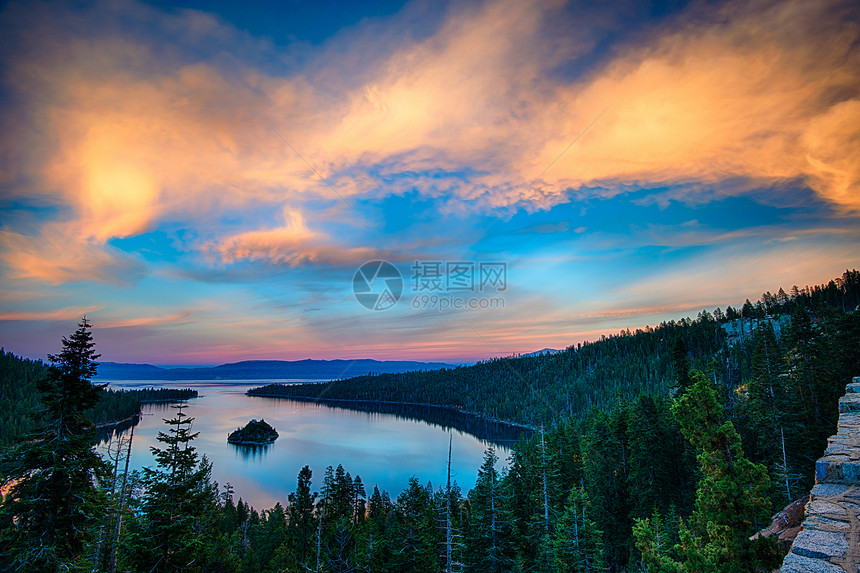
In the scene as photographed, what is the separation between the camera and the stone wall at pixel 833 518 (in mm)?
4957

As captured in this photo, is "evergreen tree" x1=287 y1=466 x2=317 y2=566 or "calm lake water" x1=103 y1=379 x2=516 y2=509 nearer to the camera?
"evergreen tree" x1=287 y1=466 x2=317 y2=566

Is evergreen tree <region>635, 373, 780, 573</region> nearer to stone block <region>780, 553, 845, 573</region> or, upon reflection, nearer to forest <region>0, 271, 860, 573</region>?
forest <region>0, 271, 860, 573</region>

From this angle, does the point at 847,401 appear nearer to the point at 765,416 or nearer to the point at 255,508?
the point at 765,416

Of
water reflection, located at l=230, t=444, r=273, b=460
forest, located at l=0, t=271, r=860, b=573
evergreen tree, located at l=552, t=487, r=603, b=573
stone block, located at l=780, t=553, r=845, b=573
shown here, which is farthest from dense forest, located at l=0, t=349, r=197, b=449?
stone block, located at l=780, t=553, r=845, b=573

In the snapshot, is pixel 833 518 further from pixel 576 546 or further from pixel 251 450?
pixel 251 450

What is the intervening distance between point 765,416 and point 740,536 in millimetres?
29539

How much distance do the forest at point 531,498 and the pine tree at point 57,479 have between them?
0.05m

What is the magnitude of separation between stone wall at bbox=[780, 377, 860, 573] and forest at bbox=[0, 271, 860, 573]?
5.68 meters

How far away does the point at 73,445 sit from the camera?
14.3 m

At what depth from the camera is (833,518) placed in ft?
19.9

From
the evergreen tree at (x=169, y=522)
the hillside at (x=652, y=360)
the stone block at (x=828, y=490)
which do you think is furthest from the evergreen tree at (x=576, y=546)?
the hillside at (x=652, y=360)

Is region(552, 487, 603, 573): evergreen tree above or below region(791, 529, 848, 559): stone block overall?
below

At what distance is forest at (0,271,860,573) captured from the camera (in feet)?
45.1

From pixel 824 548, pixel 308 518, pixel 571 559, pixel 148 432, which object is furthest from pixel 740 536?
pixel 148 432
